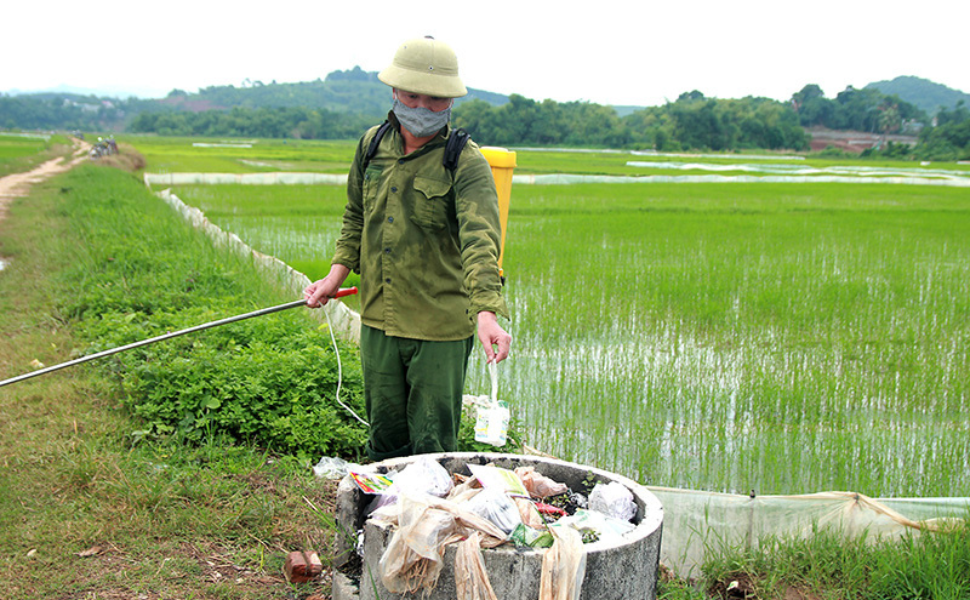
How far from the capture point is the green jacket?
247 centimetres

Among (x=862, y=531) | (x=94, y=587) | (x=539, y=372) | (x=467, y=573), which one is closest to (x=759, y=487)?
(x=862, y=531)

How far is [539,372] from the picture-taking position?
207 inches

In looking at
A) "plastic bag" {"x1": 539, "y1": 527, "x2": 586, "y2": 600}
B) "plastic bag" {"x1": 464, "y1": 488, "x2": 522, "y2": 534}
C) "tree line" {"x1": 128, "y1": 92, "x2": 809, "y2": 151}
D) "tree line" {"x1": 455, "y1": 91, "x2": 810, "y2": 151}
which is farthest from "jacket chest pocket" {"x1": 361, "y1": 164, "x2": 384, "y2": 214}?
"tree line" {"x1": 455, "y1": 91, "x2": 810, "y2": 151}

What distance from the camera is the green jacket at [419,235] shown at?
247cm

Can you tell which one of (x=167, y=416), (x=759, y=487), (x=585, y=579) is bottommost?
(x=759, y=487)

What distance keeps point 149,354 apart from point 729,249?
8.05 metres

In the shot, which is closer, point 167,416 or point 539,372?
point 167,416

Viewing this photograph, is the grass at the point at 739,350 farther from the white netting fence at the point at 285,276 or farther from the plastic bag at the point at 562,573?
the plastic bag at the point at 562,573

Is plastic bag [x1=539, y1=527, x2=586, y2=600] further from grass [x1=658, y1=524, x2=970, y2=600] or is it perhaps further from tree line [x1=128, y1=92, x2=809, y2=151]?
tree line [x1=128, y1=92, x2=809, y2=151]

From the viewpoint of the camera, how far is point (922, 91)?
567ft

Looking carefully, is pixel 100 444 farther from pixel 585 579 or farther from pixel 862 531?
pixel 862 531

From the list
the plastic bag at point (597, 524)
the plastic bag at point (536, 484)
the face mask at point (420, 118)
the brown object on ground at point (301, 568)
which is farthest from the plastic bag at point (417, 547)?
the face mask at point (420, 118)

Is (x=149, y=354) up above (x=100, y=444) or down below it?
above

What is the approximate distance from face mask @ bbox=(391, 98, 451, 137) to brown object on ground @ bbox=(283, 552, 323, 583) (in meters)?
1.46
